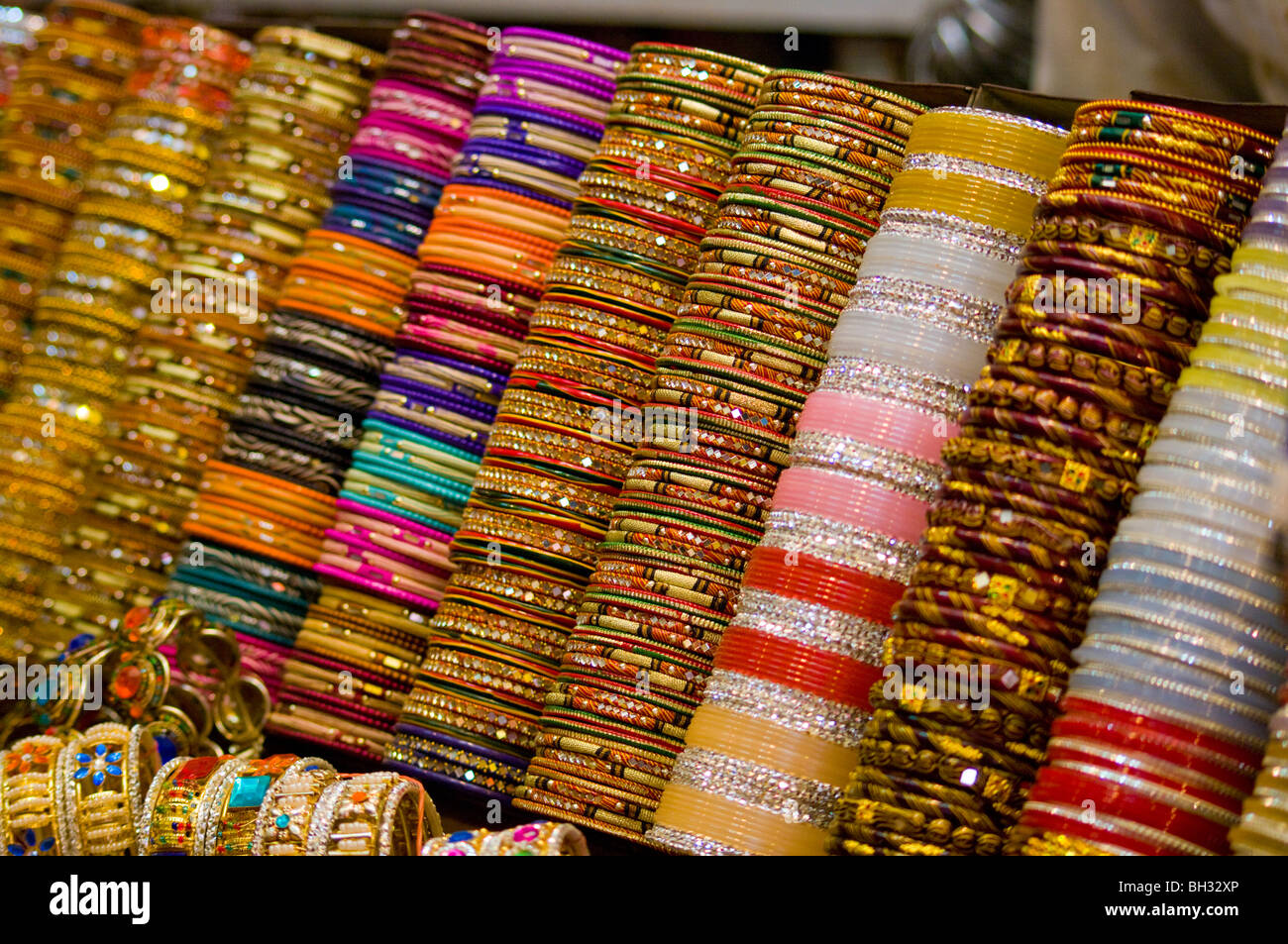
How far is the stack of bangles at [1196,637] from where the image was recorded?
4.42 feet

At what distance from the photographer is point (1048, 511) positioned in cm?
146

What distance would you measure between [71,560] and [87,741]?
2.00 ft

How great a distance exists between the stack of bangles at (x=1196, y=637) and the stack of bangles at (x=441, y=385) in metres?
1.02

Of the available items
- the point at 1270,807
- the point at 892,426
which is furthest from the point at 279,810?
the point at 1270,807

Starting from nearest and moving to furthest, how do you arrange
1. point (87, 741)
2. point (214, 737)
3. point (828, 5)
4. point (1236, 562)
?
point (1236, 562) < point (87, 741) < point (214, 737) < point (828, 5)

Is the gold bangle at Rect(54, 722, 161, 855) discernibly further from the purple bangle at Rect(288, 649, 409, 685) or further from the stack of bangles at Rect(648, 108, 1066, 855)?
the stack of bangles at Rect(648, 108, 1066, 855)

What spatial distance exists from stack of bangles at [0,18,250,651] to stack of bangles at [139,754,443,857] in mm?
809

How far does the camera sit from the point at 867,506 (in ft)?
5.39

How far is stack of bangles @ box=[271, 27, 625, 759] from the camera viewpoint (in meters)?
2.12

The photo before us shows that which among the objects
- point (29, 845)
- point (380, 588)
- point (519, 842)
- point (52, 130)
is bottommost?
point (29, 845)

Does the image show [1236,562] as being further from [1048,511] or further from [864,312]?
[864,312]

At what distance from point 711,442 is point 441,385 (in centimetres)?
54

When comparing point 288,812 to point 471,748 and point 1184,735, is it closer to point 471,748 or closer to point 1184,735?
point 471,748
